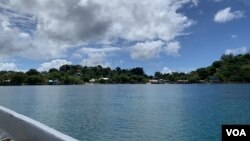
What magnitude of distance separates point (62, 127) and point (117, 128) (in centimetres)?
559

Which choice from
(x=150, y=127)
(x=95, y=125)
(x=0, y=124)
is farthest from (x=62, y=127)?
(x=0, y=124)

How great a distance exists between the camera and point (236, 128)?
500 cm

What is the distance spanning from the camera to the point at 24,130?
167 inches

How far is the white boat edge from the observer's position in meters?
3.43

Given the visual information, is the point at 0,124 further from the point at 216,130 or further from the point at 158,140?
the point at 216,130

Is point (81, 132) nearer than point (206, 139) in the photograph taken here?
No

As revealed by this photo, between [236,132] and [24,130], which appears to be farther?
[236,132]

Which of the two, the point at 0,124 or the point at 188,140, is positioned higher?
the point at 0,124

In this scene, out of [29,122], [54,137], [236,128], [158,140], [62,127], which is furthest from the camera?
[62,127]

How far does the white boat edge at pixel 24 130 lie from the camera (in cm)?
343

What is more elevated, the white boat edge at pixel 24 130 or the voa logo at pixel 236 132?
the white boat edge at pixel 24 130

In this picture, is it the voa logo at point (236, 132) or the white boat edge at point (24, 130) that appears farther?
the voa logo at point (236, 132)

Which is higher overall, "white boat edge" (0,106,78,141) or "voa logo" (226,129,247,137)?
"white boat edge" (0,106,78,141)

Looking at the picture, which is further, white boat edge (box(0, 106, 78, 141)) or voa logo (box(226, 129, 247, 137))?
voa logo (box(226, 129, 247, 137))
